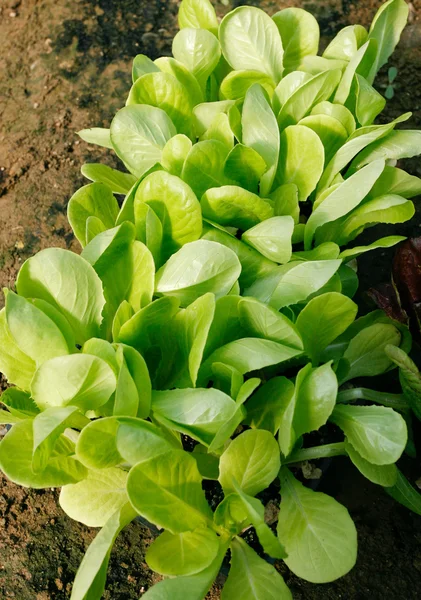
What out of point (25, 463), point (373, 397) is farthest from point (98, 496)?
point (373, 397)

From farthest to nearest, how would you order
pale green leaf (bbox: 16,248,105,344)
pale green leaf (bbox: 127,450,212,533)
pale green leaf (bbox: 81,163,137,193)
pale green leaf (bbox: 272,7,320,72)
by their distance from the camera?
pale green leaf (bbox: 272,7,320,72)
pale green leaf (bbox: 81,163,137,193)
pale green leaf (bbox: 16,248,105,344)
pale green leaf (bbox: 127,450,212,533)


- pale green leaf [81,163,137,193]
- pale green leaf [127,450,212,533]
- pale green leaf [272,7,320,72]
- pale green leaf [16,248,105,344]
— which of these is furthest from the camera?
pale green leaf [272,7,320,72]

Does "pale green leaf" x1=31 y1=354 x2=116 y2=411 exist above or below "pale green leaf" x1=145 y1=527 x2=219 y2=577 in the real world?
above

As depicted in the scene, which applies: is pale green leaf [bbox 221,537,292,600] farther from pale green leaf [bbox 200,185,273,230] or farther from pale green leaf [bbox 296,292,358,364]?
pale green leaf [bbox 200,185,273,230]

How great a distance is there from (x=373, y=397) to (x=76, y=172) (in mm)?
969

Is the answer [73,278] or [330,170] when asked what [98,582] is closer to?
[73,278]

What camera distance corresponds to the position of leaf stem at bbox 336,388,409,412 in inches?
38.0

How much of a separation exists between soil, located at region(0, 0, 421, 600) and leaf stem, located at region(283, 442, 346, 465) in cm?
25

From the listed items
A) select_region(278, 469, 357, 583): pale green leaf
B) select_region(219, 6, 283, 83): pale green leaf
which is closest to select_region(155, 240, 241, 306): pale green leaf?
select_region(278, 469, 357, 583): pale green leaf

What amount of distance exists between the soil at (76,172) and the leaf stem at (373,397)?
206 millimetres

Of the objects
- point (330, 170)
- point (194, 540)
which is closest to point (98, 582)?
point (194, 540)

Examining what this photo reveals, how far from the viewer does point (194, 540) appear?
0.80 metres

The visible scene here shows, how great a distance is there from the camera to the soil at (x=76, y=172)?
1068 mm

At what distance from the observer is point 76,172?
1.56m
